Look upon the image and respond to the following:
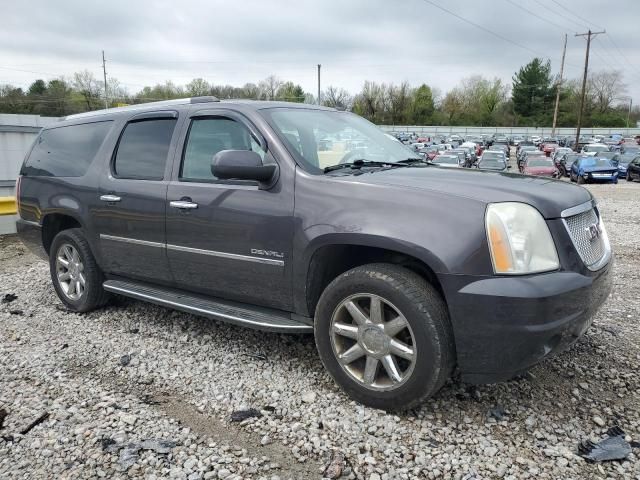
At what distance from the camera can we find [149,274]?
4355 mm

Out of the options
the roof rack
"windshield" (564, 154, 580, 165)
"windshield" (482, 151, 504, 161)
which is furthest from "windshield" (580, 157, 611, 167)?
the roof rack

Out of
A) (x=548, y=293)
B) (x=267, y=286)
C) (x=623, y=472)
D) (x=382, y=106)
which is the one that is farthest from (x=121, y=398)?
(x=382, y=106)

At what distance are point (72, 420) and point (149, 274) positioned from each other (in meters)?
1.48

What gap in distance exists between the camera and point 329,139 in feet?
12.8

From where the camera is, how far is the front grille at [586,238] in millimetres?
2922

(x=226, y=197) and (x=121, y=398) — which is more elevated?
(x=226, y=197)

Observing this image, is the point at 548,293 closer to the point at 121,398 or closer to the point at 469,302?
the point at 469,302

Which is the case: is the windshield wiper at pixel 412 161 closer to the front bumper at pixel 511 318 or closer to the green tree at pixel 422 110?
the front bumper at pixel 511 318

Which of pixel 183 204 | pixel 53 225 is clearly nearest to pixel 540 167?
A: pixel 53 225

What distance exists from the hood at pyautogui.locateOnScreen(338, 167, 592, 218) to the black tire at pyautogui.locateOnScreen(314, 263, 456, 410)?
523mm

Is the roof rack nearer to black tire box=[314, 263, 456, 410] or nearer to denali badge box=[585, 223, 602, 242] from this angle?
black tire box=[314, 263, 456, 410]

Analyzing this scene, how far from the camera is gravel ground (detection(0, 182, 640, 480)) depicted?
8.70 ft

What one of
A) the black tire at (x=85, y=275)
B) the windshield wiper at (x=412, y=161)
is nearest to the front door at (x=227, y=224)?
the windshield wiper at (x=412, y=161)

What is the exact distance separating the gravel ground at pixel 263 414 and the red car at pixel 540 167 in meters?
21.3
